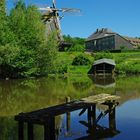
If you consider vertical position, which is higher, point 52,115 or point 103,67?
point 103,67

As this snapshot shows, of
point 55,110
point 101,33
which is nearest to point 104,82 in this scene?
point 55,110

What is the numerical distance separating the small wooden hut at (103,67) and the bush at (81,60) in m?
4.41

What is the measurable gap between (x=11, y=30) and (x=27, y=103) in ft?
110

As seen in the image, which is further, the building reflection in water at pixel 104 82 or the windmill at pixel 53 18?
the windmill at pixel 53 18

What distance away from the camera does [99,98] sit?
67.6ft

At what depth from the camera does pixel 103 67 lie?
248ft

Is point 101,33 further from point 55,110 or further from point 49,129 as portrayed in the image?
point 49,129

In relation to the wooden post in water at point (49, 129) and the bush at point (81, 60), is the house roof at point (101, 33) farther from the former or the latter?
the wooden post in water at point (49, 129)

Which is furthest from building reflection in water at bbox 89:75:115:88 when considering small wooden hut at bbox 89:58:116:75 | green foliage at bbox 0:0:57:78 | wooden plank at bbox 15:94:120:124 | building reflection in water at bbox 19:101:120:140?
wooden plank at bbox 15:94:120:124

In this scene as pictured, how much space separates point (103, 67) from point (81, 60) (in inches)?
214

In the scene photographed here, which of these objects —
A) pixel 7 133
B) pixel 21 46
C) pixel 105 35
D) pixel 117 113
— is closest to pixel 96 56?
pixel 21 46

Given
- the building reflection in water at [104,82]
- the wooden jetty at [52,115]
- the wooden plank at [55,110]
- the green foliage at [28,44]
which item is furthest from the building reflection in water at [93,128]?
the green foliage at [28,44]

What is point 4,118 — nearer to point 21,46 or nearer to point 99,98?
point 99,98

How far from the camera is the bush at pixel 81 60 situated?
7884 cm
